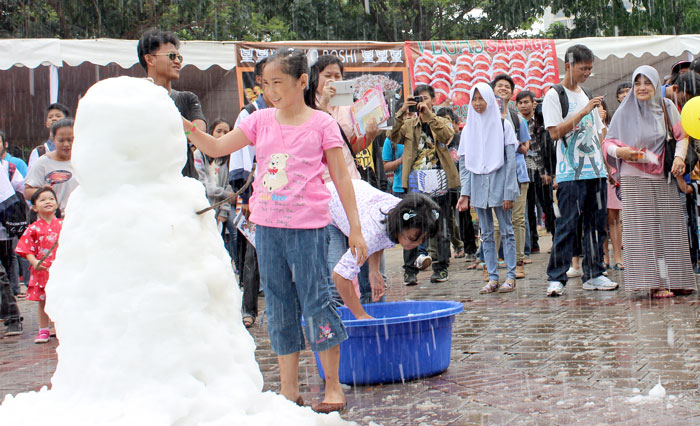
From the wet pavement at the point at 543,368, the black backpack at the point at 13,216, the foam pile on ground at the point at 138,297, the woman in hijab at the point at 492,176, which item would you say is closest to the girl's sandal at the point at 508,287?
the woman in hijab at the point at 492,176

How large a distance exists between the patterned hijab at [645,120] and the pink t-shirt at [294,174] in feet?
13.0

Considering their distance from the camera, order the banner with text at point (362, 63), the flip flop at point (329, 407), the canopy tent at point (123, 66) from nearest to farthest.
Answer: the flip flop at point (329, 407)
the canopy tent at point (123, 66)
the banner with text at point (362, 63)

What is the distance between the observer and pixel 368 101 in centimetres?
503

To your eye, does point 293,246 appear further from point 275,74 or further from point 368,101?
point 368,101

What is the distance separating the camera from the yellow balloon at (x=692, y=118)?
5.95m

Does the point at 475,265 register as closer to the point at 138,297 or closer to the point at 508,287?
the point at 508,287

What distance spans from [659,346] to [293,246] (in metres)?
2.54

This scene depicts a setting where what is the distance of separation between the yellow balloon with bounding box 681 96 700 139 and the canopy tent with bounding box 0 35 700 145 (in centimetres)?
610

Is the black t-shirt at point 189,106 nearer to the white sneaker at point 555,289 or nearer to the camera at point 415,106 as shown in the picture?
the white sneaker at point 555,289

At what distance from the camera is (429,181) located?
8.61 meters

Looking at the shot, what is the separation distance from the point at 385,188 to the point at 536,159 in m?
2.40

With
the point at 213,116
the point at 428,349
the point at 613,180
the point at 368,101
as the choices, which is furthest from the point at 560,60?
the point at 428,349

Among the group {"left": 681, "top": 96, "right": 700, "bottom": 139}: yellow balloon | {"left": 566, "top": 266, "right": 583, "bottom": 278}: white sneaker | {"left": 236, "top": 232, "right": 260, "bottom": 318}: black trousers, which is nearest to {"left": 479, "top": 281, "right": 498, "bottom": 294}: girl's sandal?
{"left": 566, "top": 266, "right": 583, "bottom": 278}: white sneaker

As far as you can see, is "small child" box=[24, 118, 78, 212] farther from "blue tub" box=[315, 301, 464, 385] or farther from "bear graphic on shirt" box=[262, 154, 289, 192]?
"blue tub" box=[315, 301, 464, 385]
